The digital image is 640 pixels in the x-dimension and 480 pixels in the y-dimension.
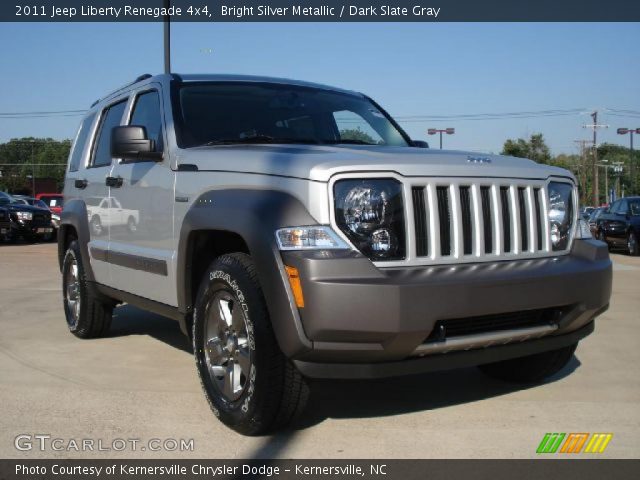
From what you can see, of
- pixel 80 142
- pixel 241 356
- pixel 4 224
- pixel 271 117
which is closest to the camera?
pixel 241 356

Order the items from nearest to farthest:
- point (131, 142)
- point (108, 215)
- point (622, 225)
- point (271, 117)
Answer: point (131, 142) < point (271, 117) < point (108, 215) < point (622, 225)

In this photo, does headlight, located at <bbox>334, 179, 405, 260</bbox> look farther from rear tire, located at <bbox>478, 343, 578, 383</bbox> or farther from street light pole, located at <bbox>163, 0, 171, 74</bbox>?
street light pole, located at <bbox>163, 0, 171, 74</bbox>

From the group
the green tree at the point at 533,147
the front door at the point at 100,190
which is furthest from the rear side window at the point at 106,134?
the green tree at the point at 533,147

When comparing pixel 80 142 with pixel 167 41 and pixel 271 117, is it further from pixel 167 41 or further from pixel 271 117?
pixel 167 41

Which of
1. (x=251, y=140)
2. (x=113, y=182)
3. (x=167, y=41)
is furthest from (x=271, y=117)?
(x=167, y=41)

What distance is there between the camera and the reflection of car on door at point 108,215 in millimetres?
4898

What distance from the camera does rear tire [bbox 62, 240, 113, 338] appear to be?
5.92 metres

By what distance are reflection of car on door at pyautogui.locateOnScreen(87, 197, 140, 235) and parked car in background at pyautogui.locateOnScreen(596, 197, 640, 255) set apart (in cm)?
1433

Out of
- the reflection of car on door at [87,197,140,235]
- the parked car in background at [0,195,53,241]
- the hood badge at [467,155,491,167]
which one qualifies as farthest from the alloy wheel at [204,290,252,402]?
the parked car in background at [0,195,53,241]

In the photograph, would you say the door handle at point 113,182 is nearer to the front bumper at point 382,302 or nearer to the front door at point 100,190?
the front door at point 100,190

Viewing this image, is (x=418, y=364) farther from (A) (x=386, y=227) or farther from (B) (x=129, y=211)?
(B) (x=129, y=211)

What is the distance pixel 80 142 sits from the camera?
6.59 m

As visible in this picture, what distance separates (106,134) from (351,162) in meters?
3.24
